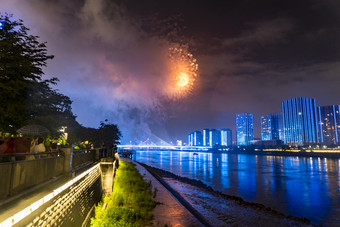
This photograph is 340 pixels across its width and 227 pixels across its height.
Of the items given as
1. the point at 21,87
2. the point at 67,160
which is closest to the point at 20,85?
the point at 21,87

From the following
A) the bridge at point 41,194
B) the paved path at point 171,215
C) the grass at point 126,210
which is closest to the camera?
the bridge at point 41,194

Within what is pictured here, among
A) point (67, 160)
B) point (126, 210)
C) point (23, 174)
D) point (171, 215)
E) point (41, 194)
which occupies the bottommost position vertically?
point (171, 215)

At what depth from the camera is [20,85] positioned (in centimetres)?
1549

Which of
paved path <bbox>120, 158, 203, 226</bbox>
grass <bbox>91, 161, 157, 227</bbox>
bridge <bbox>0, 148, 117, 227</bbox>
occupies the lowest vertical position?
paved path <bbox>120, 158, 203, 226</bbox>

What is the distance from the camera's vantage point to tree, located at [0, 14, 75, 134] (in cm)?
1492

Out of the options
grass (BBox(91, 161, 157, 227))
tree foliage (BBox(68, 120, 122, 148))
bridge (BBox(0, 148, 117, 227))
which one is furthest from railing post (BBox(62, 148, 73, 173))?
tree foliage (BBox(68, 120, 122, 148))

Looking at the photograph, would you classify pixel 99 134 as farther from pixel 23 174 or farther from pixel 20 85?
pixel 23 174

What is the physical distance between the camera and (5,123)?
17125 mm

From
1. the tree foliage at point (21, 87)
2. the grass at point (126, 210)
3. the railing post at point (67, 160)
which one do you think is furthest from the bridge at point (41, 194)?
the tree foliage at point (21, 87)

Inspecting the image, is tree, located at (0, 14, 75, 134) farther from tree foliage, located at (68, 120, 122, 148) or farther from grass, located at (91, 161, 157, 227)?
tree foliage, located at (68, 120, 122, 148)

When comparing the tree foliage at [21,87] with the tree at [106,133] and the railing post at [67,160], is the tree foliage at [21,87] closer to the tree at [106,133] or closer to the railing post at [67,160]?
the railing post at [67,160]

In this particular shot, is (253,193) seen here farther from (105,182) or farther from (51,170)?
(51,170)

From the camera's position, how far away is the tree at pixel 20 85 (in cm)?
1492

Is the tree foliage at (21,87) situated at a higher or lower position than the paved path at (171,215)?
higher
